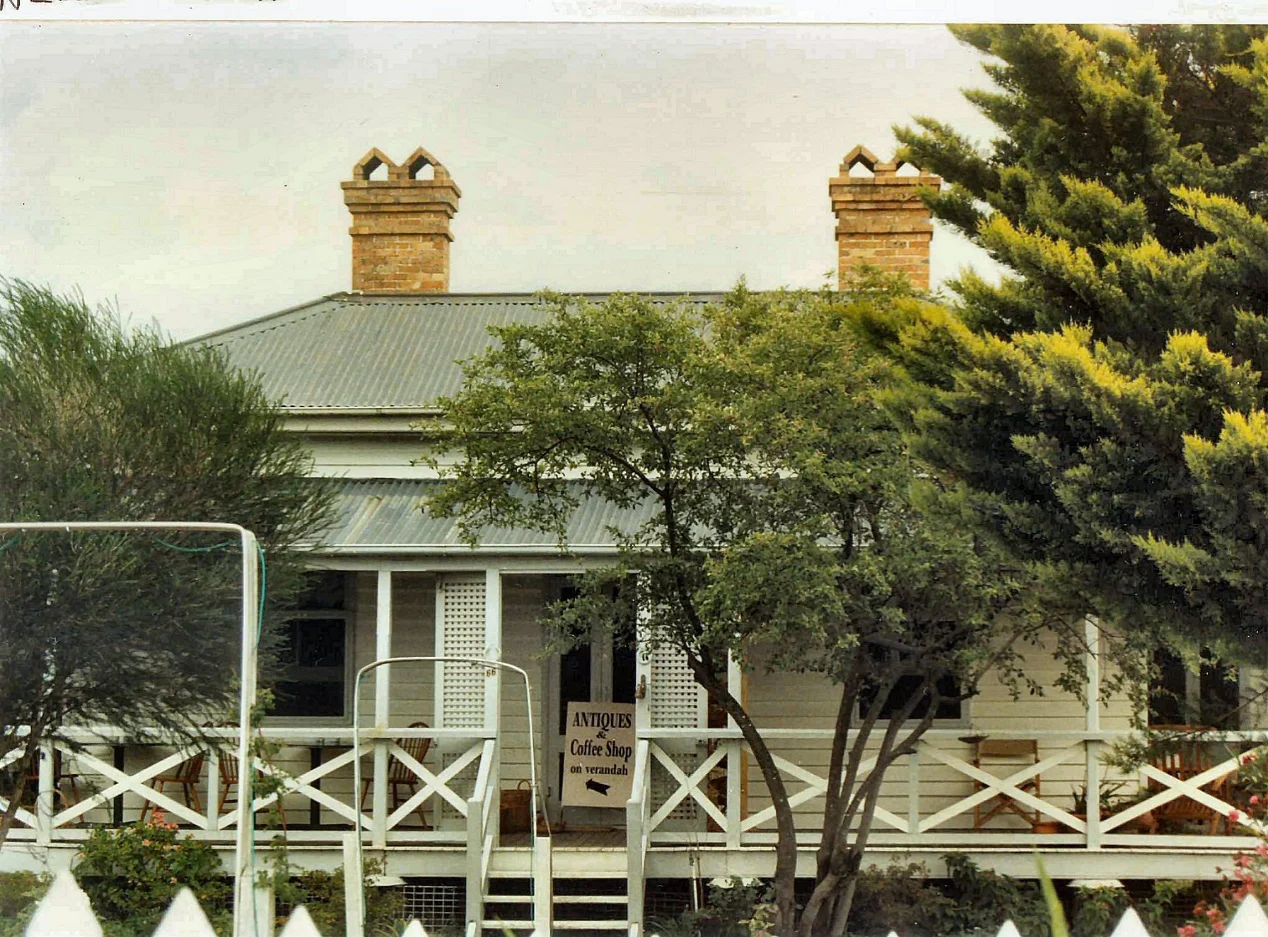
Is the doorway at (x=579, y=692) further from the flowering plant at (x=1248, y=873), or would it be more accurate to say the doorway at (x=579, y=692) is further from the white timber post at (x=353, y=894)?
the flowering plant at (x=1248, y=873)

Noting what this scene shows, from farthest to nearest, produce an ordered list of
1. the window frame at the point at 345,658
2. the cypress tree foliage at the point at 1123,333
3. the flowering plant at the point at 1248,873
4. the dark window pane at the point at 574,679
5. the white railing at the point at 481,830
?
the dark window pane at the point at 574,679
the window frame at the point at 345,658
the white railing at the point at 481,830
the flowering plant at the point at 1248,873
the cypress tree foliage at the point at 1123,333

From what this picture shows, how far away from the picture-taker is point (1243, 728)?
443 inches

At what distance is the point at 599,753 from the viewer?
12.3 metres

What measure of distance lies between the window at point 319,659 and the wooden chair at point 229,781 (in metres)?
0.84

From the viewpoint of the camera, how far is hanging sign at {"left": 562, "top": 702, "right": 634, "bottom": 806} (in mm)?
12164

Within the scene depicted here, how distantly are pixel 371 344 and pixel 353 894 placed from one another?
5439mm

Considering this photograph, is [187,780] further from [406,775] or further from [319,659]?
[406,775]

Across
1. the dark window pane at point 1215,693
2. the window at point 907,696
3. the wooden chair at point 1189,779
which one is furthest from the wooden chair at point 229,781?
the dark window pane at point 1215,693

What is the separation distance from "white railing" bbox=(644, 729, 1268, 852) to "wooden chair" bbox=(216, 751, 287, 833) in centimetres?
291

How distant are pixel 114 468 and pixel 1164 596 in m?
6.20

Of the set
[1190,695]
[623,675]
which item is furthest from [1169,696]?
[623,675]

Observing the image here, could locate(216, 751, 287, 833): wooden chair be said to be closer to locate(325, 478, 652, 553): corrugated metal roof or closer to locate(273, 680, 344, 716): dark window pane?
locate(273, 680, 344, 716): dark window pane

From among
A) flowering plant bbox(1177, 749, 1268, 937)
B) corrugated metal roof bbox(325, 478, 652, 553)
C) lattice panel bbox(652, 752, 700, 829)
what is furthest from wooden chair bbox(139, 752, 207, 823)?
flowering plant bbox(1177, 749, 1268, 937)

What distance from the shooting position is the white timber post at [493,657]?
11.2 m
